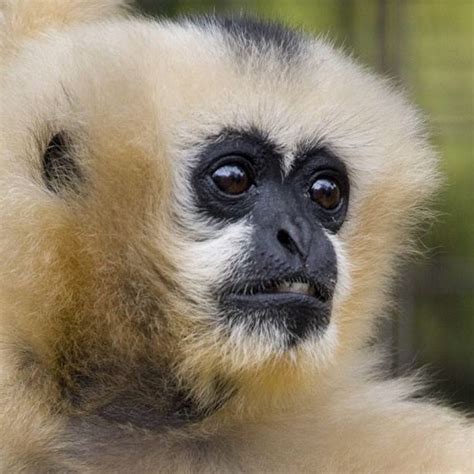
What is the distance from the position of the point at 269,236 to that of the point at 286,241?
0.05 meters

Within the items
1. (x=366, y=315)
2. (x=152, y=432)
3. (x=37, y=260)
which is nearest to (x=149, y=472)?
(x=152, y=432)

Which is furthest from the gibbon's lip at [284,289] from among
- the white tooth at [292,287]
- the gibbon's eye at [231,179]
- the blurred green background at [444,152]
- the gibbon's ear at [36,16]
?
the blurred green background at [444,152]

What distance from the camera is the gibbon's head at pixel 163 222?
2760mm

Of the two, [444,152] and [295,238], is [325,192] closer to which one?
[295,238]

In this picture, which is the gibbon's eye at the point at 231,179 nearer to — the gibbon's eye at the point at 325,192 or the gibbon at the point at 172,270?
the gibbon at the point at 172,270

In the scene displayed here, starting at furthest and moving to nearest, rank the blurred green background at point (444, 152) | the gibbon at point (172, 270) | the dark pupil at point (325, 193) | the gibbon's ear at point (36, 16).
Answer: the blurred green background at point (444, 152), the gibbon's ear at point (36, 16), the dark pupil at point (325, 193), the gibbon at point (172, 270)

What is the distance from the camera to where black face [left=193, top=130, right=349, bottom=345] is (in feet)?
9.21

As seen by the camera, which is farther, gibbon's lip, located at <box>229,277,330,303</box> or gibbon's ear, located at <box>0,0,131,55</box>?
gibbon's ear, located at <box>0,0,131,55</box>

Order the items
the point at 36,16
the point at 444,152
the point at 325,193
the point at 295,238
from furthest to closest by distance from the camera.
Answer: the point at 444,152
the point at 36,16
the point at 325,193
the point at 295,238

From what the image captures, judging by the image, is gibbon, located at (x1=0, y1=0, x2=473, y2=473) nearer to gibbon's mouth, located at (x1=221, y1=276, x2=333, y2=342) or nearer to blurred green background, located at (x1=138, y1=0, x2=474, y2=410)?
gibbon's mouth, located at (x1=221, y1=276, x2=333, y2=342)

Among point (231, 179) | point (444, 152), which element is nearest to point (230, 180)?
point (231, 179)

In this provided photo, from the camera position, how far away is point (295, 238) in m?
2.81

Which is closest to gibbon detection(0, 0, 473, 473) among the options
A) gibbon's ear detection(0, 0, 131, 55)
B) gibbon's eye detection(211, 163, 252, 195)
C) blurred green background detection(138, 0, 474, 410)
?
gibbon's eye detection(211, 163, 252, 195)

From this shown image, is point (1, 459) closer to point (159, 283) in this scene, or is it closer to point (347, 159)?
point (159, 283)
